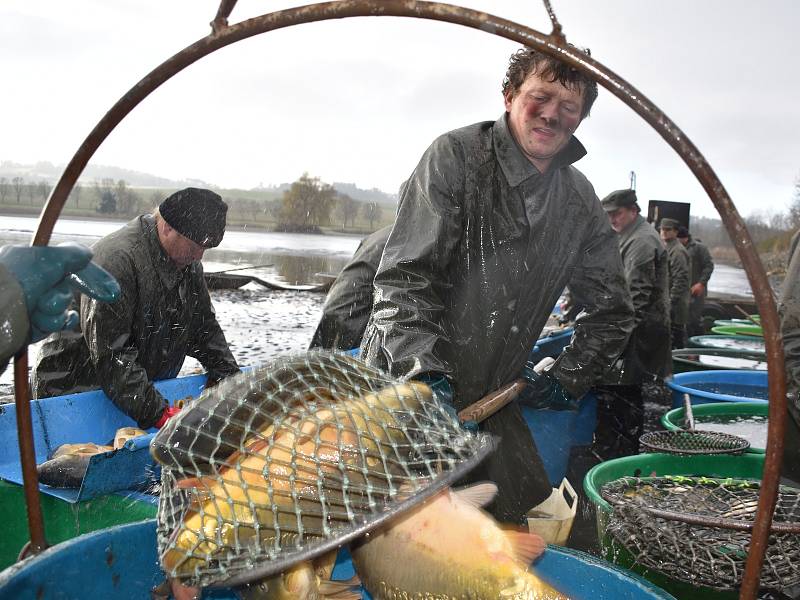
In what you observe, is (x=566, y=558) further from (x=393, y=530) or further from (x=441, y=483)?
(x=441, y=483)

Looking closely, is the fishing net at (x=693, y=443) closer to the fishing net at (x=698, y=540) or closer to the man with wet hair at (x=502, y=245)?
the fishing net at (x=698, y=540)

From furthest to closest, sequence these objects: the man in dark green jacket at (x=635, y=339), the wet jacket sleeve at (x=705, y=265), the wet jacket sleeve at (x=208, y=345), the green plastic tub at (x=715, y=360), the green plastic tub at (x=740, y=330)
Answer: the wet jacket sleeve at (x=705, y=265)
the green plastic tub at (x=740, y=330)
the green plastic tub at (x=715, y=360)
the man in dark green jacket at (x=635, y=339)
the wet jacket sleeve at (x=208, y=345)

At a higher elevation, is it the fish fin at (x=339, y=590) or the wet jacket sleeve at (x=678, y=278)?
the wet jacket sleeve at (x=678, y=278)

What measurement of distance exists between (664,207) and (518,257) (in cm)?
1082

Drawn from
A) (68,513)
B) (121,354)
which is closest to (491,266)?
(68,513)

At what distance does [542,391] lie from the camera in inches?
149

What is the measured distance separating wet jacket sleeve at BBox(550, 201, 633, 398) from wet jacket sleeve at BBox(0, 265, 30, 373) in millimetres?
2751

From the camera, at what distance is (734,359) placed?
322 inches

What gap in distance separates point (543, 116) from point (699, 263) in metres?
11.5

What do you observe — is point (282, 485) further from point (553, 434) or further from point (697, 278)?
point (697, 278)

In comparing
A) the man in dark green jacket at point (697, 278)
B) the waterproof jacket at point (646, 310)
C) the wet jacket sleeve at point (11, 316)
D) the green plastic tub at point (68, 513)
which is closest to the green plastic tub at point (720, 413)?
the waterproof jacket at point (646, 310)

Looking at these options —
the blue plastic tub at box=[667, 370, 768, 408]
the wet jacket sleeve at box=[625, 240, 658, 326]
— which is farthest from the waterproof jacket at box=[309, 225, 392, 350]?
the wet jacket sleeve at box=[625, 240, 658, 326]

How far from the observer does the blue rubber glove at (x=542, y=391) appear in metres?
3.74

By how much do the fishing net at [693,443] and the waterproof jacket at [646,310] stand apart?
9.15ft
